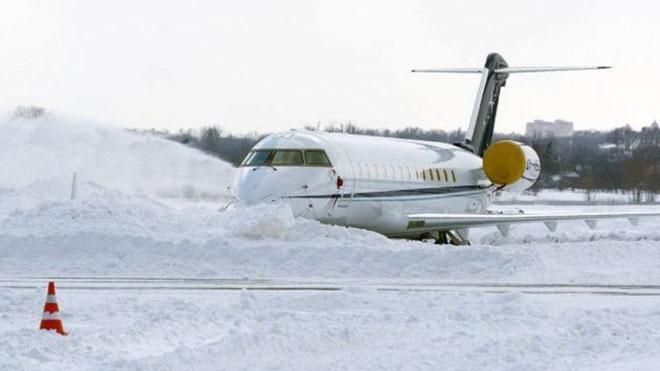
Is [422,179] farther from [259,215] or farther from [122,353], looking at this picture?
[122,353]

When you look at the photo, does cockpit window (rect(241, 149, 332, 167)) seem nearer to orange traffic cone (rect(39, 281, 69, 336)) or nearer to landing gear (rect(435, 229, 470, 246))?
landing gear (rect(435, 229, 470, 246))

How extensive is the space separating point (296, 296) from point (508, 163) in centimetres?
1870

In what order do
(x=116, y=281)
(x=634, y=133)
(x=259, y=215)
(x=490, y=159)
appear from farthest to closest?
(x=634, y=133)
(x=490, y=159)
(x=259, y=215)
(x=116, y=281)

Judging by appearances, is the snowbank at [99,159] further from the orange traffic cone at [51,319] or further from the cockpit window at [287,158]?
the orange traffic cone at [51,319]

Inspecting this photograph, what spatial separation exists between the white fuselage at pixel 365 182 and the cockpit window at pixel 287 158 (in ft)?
0.42

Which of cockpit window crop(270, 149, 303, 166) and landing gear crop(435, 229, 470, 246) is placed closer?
cockpit window crop(270, 149, 303, 166)

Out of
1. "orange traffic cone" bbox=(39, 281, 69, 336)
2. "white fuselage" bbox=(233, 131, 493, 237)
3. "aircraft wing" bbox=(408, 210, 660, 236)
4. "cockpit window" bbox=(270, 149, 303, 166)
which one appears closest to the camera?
"orange traffic cone" bbox=(39, 281, 69, 336)

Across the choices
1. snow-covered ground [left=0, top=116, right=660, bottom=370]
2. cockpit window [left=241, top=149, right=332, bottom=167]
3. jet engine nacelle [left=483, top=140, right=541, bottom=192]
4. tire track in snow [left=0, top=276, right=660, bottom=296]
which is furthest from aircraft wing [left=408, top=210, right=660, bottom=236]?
tire track in snow [left=0, top=276, right=660, bottom=296]

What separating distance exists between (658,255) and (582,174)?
89.8 meters

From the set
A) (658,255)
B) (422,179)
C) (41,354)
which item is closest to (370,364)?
(41,354)

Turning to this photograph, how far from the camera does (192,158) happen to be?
41750 millimetres

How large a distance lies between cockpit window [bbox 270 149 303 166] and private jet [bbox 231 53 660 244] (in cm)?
2

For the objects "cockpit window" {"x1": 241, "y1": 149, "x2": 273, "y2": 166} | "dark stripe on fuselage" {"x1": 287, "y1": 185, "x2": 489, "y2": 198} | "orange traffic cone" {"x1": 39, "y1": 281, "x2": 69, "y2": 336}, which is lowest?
"orange traffic cone" {"x1": 39, "y1": 281, "x2": 69, "y2": 336}

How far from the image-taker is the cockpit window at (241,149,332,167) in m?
28.8
